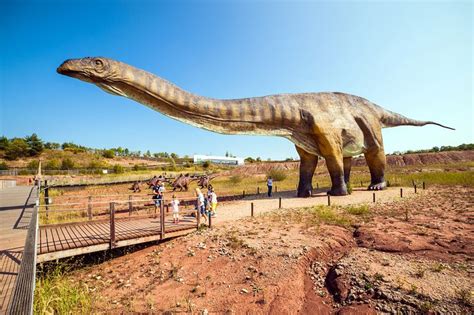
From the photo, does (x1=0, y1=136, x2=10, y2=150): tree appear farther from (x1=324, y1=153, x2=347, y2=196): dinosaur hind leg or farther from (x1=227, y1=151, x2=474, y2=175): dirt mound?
(x1=324, y1=153, x2=347, y2=196): dinosaur hind leg

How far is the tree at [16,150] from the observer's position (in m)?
44.1

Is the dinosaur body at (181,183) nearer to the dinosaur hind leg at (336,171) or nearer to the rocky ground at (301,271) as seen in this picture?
the dinosaur hind leg at (336,171)

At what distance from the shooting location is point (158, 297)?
4.79 m

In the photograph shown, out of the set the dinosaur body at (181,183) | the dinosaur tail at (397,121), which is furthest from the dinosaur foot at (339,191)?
the dinosaur body at (181,183)

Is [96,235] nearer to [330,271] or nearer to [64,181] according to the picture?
[330,271]

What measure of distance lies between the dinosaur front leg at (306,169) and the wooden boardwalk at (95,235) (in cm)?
680

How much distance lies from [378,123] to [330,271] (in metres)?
11.4

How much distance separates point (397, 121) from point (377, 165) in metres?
3.38

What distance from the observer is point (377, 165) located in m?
14.2

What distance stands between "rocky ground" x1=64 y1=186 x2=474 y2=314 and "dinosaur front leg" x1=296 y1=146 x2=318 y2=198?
16.9 feet

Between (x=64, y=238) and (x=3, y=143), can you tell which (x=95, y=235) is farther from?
(x=3, y=143)

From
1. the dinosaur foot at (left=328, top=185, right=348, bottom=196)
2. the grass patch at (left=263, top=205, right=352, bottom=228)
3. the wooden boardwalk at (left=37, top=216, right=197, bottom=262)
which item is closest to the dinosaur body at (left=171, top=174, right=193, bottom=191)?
the wooden boardwalk at (left=37, top=216, right=197, bottom=262)

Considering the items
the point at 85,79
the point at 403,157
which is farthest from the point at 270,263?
the point at 403,157

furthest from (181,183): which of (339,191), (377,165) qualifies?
(377,165)
